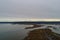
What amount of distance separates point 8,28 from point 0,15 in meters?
0.18

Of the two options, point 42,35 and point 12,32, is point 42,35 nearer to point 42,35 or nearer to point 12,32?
point 42,35

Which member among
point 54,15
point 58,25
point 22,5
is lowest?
point 58,25

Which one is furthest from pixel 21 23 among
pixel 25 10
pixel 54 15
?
pixel 54 15

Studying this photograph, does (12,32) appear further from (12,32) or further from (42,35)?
(42,35)

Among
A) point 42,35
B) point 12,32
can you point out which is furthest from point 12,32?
point 42,35

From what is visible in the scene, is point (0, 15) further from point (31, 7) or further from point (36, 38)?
point (36, 38)

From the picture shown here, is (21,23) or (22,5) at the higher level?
(22,5)

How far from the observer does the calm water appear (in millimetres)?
872

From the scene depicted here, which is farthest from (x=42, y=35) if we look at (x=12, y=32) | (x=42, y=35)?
(x=12, y=32)

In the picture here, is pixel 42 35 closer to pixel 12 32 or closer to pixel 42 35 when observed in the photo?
pixel 42 35

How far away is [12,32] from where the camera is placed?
962 millimetres

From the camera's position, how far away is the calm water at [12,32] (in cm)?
87

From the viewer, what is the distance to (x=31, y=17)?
1146 mm

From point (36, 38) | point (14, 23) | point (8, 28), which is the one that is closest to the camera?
point (36, 38)
